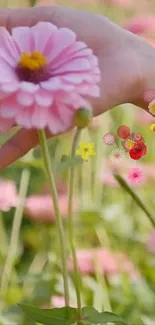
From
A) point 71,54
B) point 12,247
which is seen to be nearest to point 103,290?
point 12,247

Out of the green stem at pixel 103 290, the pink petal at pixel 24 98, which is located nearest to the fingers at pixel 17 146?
the pink petal at pixel 24 98

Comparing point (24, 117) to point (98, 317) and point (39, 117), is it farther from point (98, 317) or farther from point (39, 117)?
point (98, 317)

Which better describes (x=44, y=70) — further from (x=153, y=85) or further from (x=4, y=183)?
(x=4, y=183)

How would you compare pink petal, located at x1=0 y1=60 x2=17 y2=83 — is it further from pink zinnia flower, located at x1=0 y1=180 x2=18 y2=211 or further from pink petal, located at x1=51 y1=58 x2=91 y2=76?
pink zinnia flower, located at x1=0 y1=180 x2=18 y2=211

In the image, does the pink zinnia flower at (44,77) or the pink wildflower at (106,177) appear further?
the pink wildflower at (106,177)

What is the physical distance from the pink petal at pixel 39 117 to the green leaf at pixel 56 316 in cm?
12

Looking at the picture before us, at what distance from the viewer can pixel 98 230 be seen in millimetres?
795

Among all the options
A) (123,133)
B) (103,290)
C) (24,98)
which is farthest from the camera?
(103,290)

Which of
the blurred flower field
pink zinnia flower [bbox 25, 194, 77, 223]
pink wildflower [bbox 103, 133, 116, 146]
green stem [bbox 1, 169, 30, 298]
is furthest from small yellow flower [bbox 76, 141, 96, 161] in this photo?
pink zinnia flower [bbox 25, 194, 77, 223]

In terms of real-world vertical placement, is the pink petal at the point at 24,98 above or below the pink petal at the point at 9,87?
below

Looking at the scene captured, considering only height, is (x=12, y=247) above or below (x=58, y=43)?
below

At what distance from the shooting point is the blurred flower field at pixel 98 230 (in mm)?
668

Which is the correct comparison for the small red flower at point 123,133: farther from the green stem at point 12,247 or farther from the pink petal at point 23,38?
the green stem at point 12,247

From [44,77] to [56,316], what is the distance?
136 millimetres
